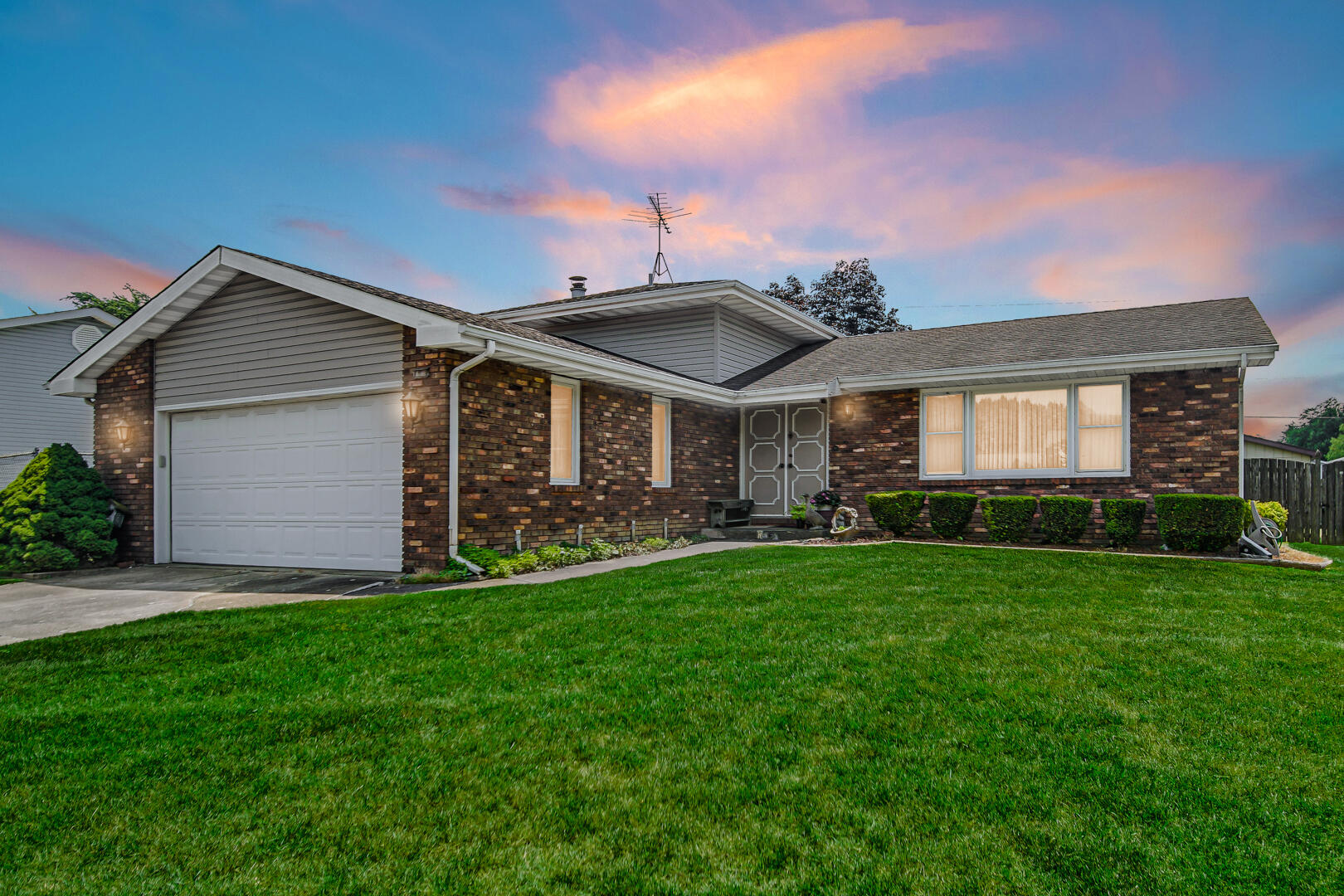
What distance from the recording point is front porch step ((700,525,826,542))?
13.5 metres

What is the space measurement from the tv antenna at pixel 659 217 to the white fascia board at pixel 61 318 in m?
14.4

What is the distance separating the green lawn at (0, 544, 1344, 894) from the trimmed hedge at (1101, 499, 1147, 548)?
4667mm

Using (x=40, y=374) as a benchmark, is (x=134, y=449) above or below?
below

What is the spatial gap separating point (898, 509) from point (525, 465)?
6.31m

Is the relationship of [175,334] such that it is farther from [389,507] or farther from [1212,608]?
[1212,608]

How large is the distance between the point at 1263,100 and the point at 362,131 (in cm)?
1714

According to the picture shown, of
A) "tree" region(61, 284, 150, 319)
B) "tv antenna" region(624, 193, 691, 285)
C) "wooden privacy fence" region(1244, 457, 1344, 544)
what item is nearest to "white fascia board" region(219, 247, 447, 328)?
"tv antenna" region(624, 193, 691, 285)

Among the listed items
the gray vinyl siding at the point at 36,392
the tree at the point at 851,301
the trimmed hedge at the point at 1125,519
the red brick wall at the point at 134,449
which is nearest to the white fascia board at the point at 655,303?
the red brick wall at the point at 134,449

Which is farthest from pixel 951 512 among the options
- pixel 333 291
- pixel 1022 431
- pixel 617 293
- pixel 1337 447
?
pixel 1337 447

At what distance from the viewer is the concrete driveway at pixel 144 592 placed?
6.68m

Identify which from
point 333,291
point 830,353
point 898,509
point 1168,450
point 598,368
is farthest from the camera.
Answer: point 830,353

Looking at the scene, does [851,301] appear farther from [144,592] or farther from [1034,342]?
[144,592]

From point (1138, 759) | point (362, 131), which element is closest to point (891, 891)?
point (1138, 759)

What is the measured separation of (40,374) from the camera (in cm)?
1833
